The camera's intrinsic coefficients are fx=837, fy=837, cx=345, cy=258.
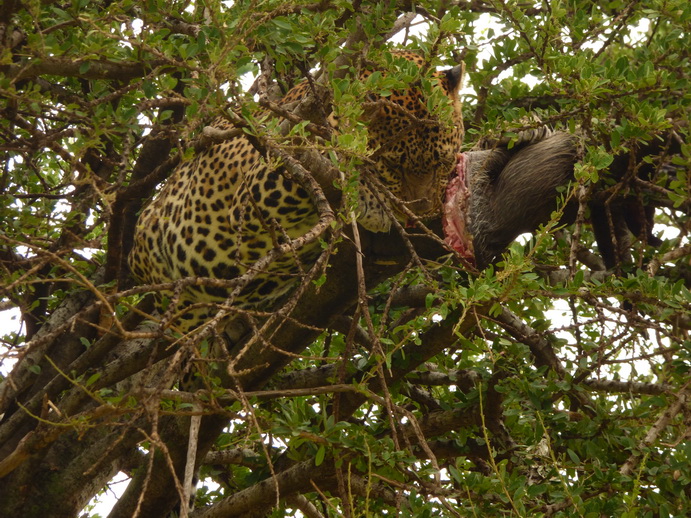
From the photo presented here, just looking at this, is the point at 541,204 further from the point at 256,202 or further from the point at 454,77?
the point at 256,202

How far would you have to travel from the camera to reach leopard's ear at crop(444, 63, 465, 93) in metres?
4.52

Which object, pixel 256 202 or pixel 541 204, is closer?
pixel 541 204

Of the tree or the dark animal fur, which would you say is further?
the dark animal fur

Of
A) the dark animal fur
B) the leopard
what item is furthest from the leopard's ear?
the dark animal fur

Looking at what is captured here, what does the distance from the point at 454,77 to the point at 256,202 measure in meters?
1.30

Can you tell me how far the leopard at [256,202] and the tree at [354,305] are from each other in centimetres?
20

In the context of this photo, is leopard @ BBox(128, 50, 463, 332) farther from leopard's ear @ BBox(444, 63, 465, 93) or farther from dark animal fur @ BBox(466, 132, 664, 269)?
dark animal fur @ BBox(466, 132, 664, 269)

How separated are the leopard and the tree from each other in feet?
0.67

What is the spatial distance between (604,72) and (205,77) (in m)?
1.52

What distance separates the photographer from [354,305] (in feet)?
14.0

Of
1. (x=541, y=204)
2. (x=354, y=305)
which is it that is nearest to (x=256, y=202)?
(x=354, y=305)

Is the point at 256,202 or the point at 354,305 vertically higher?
the point at 256,202

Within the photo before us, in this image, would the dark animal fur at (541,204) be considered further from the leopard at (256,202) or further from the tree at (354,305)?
the leopard at (256,202)

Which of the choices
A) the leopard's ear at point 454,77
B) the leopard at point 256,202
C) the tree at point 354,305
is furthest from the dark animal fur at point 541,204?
the leopard's ear at point 454,77
